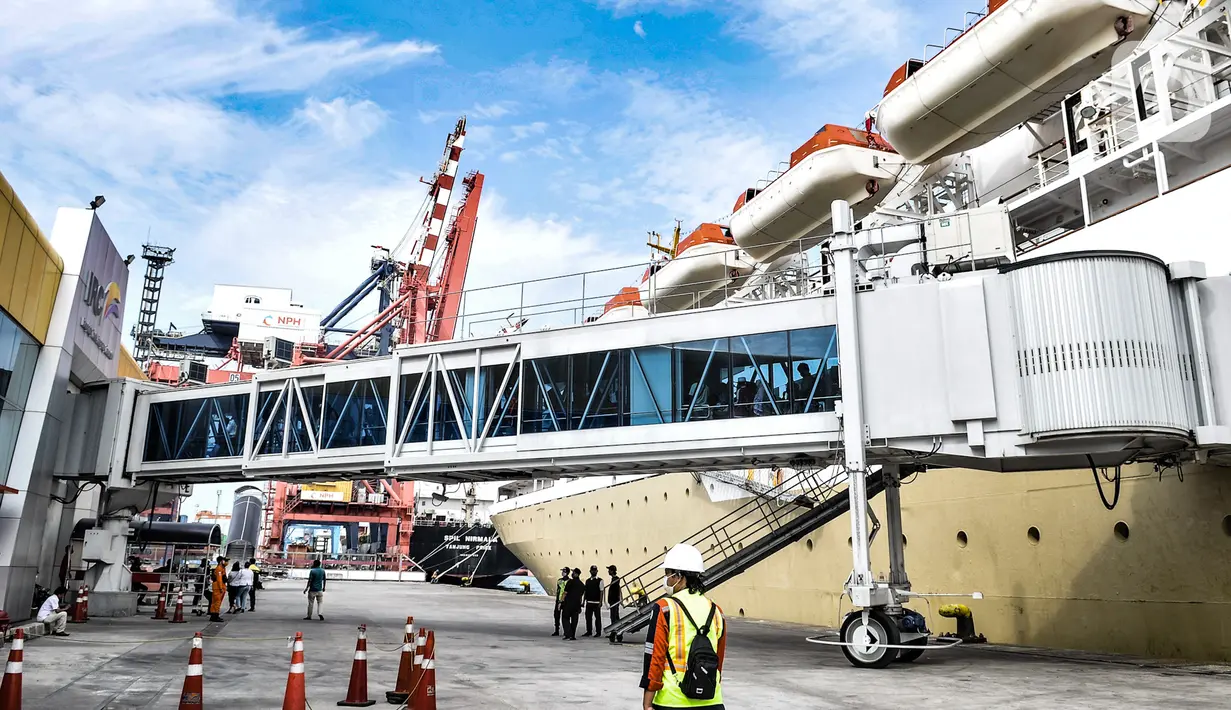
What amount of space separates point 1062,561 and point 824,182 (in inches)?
404

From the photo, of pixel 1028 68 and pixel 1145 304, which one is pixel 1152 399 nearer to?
pixel 1145 304

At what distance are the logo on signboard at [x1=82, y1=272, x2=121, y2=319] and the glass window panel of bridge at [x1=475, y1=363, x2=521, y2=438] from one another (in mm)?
10912

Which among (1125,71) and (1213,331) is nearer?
(1213,331)

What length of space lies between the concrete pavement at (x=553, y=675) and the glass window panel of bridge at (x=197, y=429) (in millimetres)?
5391

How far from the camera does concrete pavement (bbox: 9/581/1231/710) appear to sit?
9766mm

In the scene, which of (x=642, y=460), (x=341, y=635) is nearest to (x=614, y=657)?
(x=642, y=460)

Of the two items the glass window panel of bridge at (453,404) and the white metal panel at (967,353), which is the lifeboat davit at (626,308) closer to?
the glass window panel of bridge at (453,404)

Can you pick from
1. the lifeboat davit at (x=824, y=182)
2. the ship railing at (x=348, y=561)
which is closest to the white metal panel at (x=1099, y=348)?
the lifeboat davit at (x=824, y=182)

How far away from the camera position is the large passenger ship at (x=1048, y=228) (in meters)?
14.5

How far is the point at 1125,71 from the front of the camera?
1630 cm

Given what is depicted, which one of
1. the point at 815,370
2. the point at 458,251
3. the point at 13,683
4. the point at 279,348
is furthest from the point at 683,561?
the point at 458,251

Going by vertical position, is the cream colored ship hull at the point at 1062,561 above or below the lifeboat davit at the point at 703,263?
below

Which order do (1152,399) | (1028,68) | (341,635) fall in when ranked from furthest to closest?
(341,635), (1028,68), (1152,399)

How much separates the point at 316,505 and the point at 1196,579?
60.3 meters
